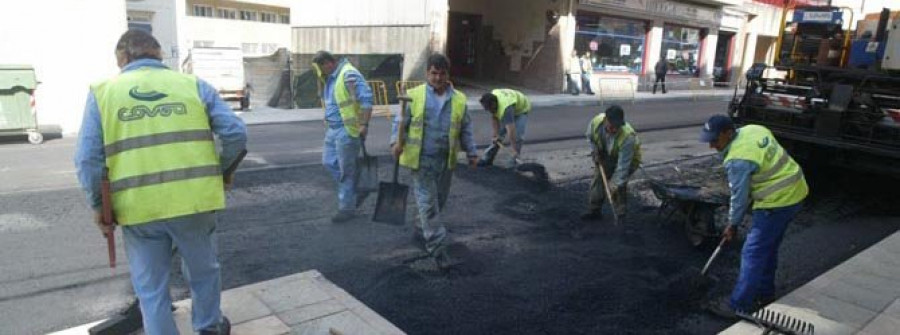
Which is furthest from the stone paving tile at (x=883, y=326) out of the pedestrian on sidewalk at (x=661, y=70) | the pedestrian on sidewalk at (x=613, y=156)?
the pedestrian on sidewalk at (x=661, y=70)

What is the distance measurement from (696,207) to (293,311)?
12.2 ft

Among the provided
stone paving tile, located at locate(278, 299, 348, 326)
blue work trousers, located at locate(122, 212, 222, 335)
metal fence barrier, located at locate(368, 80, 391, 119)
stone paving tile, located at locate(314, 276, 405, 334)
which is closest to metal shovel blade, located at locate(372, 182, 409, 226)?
stone paving tile, located at locate(314, 276, 405, 334)

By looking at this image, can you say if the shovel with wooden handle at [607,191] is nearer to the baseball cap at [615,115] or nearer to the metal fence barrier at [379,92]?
the baseball cap at [615,115]

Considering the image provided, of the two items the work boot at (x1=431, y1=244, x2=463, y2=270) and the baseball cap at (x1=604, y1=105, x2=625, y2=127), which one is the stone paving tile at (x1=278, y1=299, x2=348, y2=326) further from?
the baseball cap at (x1=604, y1=105, x2=625, y2=127)

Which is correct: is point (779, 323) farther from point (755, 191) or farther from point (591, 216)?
point (591, 216)

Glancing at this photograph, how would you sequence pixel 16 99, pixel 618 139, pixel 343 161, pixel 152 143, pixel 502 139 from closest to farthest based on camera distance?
1. pixel 152 143
2. pixel 343 161
3. pixel 618 139
4. pixel 502 139
5. pixel 16 99

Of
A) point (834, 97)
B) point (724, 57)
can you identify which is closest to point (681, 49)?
point (724, 57)

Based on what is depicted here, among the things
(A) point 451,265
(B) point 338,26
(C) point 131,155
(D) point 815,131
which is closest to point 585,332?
(A) point 451,265

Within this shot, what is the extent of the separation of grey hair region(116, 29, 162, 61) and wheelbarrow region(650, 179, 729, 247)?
4424 millimetres

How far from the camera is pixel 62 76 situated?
11.6 metres

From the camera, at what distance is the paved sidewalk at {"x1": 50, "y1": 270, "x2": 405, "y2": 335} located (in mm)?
3475

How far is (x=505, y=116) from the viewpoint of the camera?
26.6 ft

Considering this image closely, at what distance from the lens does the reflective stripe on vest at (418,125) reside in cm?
465

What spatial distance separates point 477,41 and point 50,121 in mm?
15989
